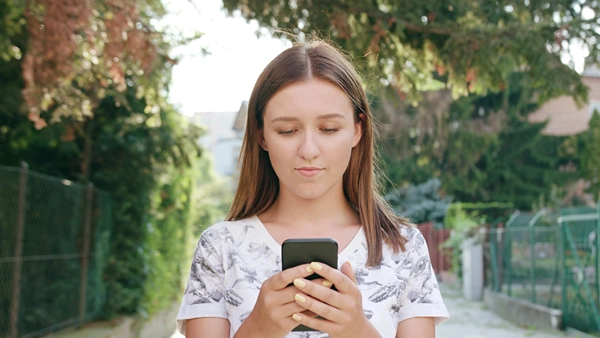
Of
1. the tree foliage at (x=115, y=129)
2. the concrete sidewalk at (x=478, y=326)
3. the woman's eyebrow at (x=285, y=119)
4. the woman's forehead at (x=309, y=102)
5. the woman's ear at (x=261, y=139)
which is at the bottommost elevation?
the concrete sidewalk at (x=478, y=326)

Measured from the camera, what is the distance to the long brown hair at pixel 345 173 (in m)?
2.13

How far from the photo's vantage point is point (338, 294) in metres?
1.72

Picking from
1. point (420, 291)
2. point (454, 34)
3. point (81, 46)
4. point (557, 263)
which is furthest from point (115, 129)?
point (420, 291)

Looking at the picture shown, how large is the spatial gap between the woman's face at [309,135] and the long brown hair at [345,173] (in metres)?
0.04

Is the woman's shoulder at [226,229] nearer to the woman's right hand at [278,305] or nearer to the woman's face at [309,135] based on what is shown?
the woman's face at [309,135]

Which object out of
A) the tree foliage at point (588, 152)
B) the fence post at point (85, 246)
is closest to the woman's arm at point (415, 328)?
the fence post at point (85, 246)

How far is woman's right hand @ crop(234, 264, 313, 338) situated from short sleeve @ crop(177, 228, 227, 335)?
304 millimetres

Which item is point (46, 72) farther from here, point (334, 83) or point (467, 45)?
point (334, 83)

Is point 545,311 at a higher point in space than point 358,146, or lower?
lower

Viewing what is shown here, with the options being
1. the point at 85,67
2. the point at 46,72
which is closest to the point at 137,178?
the point at 85,67

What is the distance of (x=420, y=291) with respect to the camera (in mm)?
2139

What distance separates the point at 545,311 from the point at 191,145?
5.77 m

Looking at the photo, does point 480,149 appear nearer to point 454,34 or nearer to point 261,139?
point 454,34

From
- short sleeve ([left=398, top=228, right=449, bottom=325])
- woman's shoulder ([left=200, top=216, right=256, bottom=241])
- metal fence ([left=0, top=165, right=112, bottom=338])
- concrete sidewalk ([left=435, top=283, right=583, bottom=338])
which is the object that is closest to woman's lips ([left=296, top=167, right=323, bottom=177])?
woman's shoulder ([left=200, top=216, right=256, bottom=241])
